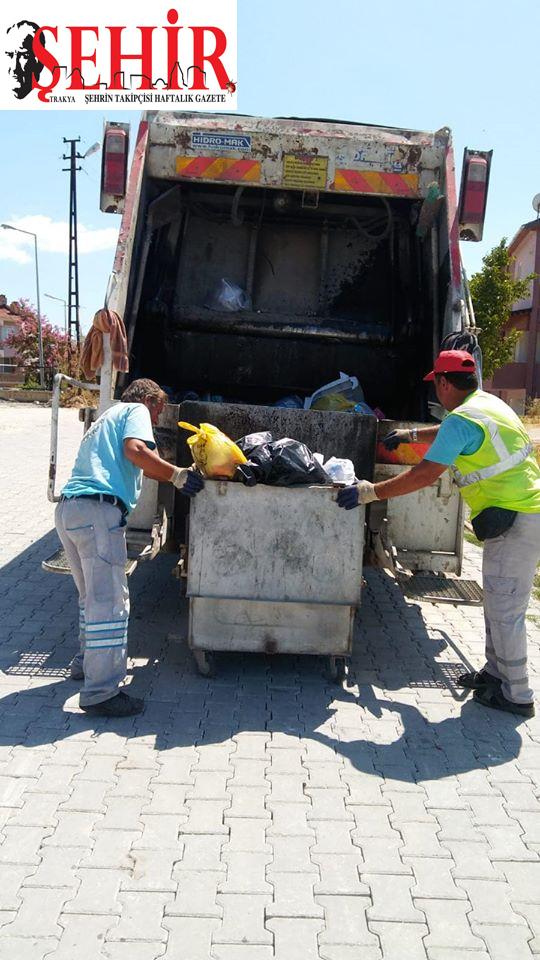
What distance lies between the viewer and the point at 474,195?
4719mm

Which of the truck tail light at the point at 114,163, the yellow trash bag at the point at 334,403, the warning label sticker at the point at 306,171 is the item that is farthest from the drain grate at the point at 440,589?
the truck tail light at the point at 114,163

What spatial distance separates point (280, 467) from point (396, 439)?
67 centimetres

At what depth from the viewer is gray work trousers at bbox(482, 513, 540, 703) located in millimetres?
3316

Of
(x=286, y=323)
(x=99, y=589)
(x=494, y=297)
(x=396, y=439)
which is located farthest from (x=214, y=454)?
(x=494, y=297)

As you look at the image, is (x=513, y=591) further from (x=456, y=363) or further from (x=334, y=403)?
(x=334, y=403)

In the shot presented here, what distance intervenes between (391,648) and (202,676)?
1079 mm

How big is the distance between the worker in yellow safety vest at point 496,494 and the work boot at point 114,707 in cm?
116

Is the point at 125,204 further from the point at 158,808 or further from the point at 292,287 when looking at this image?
the point at 158,808

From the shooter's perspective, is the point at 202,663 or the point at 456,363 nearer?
the point at 456,363

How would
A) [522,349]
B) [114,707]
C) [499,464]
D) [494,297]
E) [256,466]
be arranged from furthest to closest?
[522,349]
[494,297]
[256,466]
[499,464]
[114,707]

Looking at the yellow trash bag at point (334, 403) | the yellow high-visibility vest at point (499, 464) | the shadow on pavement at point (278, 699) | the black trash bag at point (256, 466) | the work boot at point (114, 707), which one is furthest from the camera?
the yellow trash bag at point (334, 403)

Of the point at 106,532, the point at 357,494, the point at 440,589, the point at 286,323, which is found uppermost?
the point at 286,323

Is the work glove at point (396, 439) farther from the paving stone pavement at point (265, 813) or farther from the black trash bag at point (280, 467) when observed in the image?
the paving stone pavement at point (265, 813)

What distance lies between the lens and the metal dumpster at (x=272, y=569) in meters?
3.43
